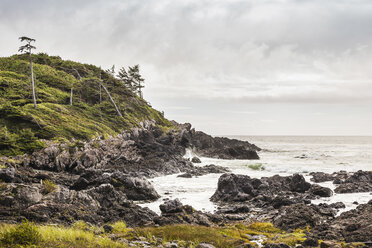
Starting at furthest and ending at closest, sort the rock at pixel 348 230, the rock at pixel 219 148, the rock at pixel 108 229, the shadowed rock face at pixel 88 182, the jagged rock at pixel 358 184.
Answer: the rock at pixel 219 148, the jagged rock at pixel 358 184, the shadowed rock face at pixel 88 182, the rock at pixel 108 229, the rock at pixel 348 230

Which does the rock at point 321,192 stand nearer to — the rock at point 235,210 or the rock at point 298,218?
the rock at point 298,218

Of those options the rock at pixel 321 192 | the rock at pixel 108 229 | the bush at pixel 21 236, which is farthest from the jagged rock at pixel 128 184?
the rock at pixel 321 192

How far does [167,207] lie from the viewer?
1628 cm

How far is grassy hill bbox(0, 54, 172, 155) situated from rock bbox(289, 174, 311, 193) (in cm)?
3059

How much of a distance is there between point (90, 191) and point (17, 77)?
50.8 m

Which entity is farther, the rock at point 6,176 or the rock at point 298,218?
A: the rock at point 6,176

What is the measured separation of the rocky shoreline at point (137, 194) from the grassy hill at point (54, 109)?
298 cm

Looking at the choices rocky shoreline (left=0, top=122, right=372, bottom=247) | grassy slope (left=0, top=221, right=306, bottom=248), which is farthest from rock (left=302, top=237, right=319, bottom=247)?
grassy slope (left=0, top=221, right=306, bottom=248)

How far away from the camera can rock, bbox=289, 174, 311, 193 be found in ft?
84.6

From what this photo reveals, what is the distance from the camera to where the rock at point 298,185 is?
2578 cm

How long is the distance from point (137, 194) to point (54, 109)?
31264mm

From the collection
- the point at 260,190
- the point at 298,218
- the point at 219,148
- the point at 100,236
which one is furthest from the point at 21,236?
the point at 219,148

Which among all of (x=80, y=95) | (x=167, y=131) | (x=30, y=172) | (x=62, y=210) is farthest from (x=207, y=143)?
(x=62, y=210)

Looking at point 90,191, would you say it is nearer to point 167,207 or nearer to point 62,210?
point 62,210
